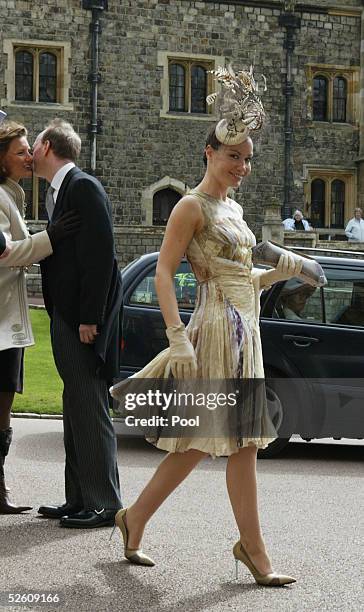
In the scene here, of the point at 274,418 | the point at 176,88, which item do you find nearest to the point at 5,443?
the point at 274,418

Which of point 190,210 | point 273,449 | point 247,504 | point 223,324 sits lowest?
point 273,449

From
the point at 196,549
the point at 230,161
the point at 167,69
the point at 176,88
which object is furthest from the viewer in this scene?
the point at 176,88

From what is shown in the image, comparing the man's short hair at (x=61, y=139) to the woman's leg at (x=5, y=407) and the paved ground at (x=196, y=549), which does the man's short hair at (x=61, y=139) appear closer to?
the woman's leg at (x=5, y=407)

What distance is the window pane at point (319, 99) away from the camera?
3497 cm

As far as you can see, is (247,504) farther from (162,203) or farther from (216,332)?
(162,203)

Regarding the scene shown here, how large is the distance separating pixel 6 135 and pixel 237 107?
1.67 metres

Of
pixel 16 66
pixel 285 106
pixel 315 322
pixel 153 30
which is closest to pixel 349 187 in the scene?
pixel 285 106

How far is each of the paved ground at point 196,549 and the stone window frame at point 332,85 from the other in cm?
2766

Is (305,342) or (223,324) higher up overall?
(223,324)

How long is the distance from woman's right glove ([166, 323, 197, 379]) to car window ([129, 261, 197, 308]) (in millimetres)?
4673

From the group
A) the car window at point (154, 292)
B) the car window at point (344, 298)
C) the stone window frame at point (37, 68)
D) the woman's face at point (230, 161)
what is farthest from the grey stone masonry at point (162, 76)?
the woman's face at point (230, 161)

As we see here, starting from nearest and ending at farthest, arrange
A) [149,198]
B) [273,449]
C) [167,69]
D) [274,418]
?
[274,418] < [273,449] < [149,198] < [167,69]

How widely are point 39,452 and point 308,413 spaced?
2.12 meters

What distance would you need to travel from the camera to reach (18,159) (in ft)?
19.9
